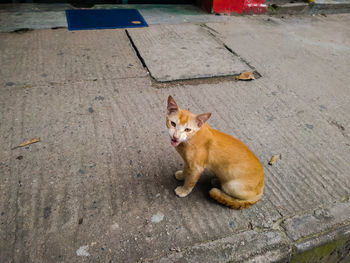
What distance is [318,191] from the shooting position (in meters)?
2.19

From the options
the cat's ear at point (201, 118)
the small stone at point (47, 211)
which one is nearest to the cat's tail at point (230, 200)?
the cat's ear at point (201, 118)

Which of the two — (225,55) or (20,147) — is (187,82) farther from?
(20,147)

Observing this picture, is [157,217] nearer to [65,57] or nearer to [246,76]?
[246,76]

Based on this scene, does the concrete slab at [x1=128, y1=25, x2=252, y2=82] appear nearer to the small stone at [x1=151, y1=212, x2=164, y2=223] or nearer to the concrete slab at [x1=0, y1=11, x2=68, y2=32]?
the concrete slab at [x1=0, y1=11, x2=68, y2=32]

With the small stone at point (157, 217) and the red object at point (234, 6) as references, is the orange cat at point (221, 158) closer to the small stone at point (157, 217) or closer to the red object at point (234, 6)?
the small stone at point (157, 217)

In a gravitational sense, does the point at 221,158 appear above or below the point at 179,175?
above

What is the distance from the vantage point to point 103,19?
4.62 meters

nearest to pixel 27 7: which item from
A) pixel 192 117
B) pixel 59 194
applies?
pixel 59 194

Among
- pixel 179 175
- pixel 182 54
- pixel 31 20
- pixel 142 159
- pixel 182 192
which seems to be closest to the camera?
pixel 182 192

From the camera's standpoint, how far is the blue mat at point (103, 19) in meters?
4.37

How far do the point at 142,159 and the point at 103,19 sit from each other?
3.37m

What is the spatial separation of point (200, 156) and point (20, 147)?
63.1 inches

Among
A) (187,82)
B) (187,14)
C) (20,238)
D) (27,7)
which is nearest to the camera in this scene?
(20,238)

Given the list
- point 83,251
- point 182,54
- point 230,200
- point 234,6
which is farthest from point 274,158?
point 234,6
